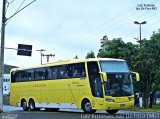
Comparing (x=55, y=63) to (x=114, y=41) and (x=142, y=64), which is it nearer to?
(x=142, y=64)

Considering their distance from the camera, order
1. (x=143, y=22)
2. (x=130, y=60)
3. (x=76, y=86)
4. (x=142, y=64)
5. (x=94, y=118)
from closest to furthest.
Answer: (x=94, y=118), (x=76, y=86), (x=142, y=64), (x=130, y=60), (x=143, y=22)

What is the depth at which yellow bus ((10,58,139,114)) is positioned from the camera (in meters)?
27.4

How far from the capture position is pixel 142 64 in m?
43.0

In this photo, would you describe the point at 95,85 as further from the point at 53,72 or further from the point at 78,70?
the point at 53,72

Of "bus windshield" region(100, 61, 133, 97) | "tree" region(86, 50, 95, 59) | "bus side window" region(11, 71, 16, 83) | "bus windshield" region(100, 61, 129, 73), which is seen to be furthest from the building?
"bus windshield" region(100, 61, 133, 97)

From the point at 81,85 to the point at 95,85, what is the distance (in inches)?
56.9

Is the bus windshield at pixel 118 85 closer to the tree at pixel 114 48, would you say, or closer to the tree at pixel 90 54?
the tree at pixel 114 48

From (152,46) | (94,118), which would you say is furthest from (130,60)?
(94,118)

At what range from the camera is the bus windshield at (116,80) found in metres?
27.5

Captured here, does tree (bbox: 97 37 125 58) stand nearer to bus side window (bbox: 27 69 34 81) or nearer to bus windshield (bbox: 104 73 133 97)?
bus side window (bbox: 27 69 34 81)

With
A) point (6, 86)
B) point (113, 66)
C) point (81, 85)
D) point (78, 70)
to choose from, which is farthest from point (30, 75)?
point (6, 86)

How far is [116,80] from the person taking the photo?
27609 mm

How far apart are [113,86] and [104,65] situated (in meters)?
1.41

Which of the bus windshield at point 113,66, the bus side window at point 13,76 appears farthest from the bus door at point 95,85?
the bus side window at point 13,76
